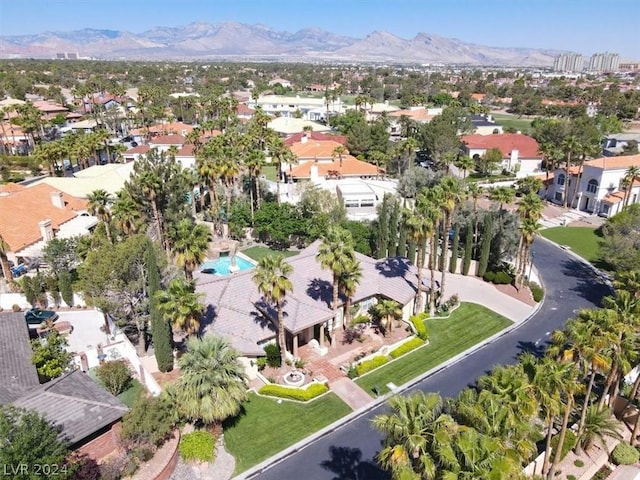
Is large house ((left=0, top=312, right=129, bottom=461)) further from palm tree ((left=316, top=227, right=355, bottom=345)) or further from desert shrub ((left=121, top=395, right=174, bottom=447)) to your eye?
palm tree ((left=316, top=227, right=355, bottom=345))

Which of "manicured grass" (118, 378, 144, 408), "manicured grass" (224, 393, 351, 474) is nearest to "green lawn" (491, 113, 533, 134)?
"manicured grass" (224, 393, 351, 474)

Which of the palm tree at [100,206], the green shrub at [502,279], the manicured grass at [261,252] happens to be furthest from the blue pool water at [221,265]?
the green shrub at [502,279]

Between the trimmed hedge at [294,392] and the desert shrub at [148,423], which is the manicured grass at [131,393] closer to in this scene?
the desert shrub at [148,423]

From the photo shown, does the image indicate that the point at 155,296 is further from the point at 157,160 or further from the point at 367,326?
the point at 157,160

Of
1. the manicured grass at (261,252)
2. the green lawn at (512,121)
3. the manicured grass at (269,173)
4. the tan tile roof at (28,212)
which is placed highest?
the tan tile roof at (28,212)

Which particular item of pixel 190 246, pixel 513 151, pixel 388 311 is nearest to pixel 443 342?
pixel 388 311

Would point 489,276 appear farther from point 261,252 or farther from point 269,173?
point 269,173

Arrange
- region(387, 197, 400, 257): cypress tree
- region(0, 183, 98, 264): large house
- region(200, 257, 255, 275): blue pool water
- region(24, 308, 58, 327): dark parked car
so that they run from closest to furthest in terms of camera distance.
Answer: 1. region(24, 308, 58, 327): dark parked car
2. region(0, 183, 98, 264): large house
3. region(387, 197, 400, 257): cypress tree
4. region(200, 257, 255, 275): blue pool water
